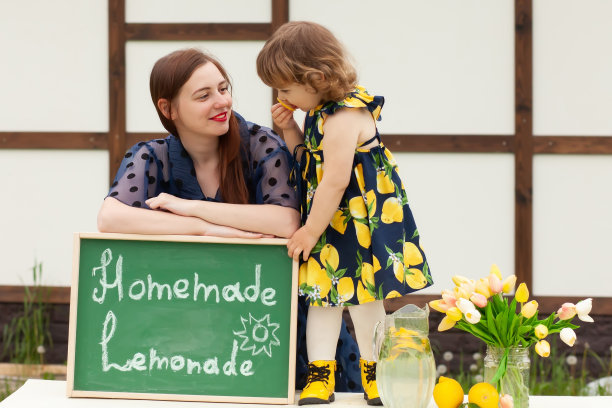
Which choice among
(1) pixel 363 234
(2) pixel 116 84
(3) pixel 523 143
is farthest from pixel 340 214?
(2) pixel 116 84

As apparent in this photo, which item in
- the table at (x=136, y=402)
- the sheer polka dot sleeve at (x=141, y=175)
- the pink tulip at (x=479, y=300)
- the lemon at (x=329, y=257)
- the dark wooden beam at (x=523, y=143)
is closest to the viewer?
the pink tulip at (x=479, y=300)

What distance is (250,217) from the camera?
6.72 feet

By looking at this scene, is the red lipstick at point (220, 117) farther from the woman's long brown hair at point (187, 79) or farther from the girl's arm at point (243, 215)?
the girl's arm at point (243, 215)

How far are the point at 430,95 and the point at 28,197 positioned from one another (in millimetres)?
2485

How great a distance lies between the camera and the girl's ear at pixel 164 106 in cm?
223

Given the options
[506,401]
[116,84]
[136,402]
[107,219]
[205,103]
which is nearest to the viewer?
[506,401]

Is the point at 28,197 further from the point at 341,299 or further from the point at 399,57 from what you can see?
the point at 341,299

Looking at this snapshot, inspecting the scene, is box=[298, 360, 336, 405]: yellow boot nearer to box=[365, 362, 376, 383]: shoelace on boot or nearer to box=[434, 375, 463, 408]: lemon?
box=[365, 362, 376, 383]: shoelace on boot

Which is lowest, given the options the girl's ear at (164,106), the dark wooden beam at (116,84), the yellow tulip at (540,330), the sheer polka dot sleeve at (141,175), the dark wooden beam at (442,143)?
the yellow tulip at (540,330)

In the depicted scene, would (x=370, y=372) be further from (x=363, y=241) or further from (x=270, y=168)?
(x=270, y=168)

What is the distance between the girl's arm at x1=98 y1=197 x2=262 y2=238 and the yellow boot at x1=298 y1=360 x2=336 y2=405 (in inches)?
14.2

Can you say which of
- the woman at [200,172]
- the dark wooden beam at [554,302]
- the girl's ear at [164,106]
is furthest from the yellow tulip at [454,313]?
the dark wooden beam at [554,302]

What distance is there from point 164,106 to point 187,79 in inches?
4.6

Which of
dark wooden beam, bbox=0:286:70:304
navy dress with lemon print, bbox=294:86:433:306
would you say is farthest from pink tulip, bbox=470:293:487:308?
dark wooden beam, bbox=0:286:70:304
